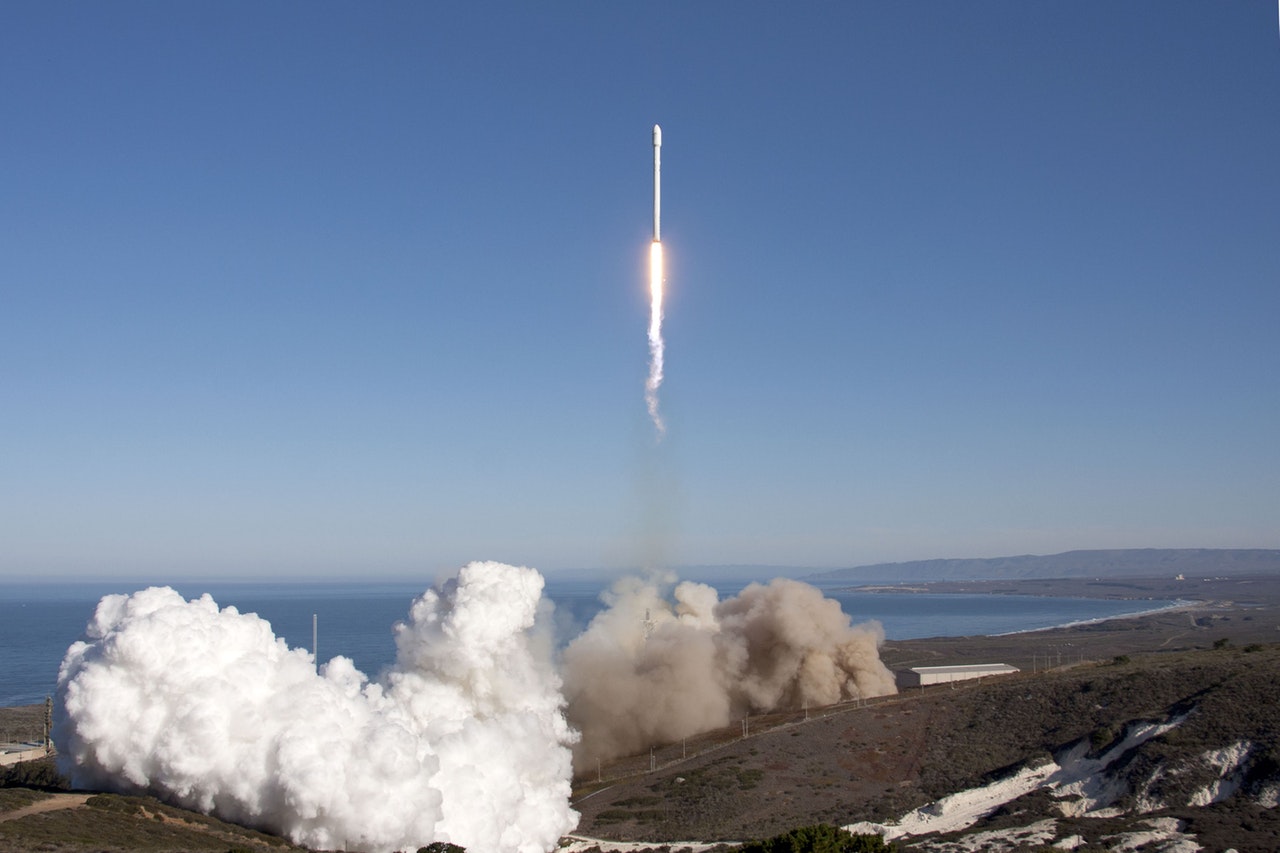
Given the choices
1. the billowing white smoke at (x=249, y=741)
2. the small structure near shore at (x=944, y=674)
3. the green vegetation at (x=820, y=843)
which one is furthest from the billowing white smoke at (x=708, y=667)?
the green vegetation at (x=820, y=843)

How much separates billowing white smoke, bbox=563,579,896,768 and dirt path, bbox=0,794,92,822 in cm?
3209

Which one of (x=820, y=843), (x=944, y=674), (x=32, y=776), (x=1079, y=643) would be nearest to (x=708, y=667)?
(x=944, y=674)

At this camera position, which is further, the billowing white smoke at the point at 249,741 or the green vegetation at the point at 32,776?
the green vegetation at the point at 32,776

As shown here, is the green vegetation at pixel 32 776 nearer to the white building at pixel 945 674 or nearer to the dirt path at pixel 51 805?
the dirt path at pixel 51 805

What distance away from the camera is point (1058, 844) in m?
40.4

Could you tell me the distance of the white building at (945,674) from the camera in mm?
79188

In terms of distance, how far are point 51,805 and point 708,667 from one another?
4230 cm

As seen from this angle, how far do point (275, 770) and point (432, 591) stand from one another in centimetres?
1553

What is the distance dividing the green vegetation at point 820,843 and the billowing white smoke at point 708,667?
35080mm

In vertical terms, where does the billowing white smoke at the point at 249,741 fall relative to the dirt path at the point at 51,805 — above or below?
above

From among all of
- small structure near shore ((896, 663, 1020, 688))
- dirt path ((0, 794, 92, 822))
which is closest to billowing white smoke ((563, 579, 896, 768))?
small structure near shore ((896, 663, 1020, 688))

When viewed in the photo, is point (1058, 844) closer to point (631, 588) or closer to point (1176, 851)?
point (1176, 851)

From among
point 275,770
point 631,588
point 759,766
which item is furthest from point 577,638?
point 275,770

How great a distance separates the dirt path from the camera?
3840 centimetres
